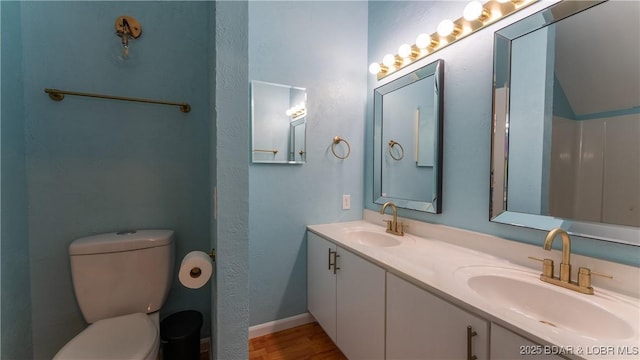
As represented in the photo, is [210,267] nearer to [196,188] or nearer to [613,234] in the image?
[196,188]

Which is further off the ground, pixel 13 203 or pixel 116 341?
pixel 13 203

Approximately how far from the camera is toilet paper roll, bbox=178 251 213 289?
1028 millimetres

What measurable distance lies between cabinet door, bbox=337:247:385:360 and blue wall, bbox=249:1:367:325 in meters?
0.52

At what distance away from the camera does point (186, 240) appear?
1535 mm

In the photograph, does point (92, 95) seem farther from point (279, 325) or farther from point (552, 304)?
point (552, 304)

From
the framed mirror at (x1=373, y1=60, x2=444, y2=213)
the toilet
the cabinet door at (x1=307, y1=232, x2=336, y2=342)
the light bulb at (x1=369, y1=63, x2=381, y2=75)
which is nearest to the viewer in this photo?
the toilet

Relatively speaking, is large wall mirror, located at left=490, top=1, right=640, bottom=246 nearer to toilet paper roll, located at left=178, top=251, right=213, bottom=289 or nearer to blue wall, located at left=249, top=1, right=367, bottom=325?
blue wall, located at left=249, top=1, right=367, bottom=325

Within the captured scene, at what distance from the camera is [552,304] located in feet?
2.99

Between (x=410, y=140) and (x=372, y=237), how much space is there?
72cm

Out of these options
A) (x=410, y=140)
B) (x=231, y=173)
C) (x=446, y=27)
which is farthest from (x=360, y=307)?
(x=446, y=27)

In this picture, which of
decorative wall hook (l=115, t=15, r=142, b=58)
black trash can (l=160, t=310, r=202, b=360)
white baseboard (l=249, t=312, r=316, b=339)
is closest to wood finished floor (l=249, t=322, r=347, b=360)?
white baseboard (l=249, t=312, r=316, b=339)

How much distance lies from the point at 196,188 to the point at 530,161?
1.74 metres

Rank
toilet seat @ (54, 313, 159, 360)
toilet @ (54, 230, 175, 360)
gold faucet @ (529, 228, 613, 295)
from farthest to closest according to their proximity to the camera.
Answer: toilet @ (54, 230, 175, 360), toilet seat @ (54, 313, 159, 360), gold faucet @ (529, 228, 613, 295)

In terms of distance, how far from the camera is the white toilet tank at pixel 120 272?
3.99ft
